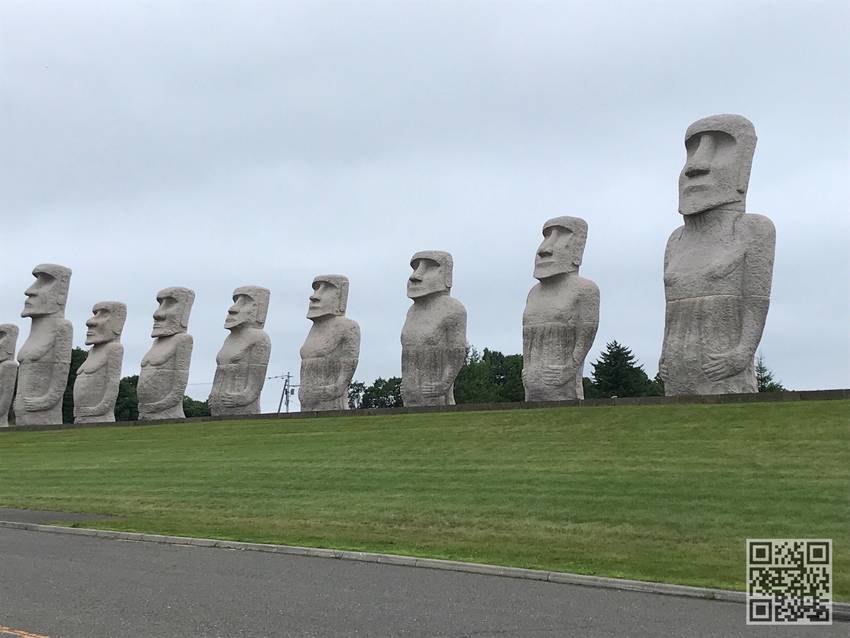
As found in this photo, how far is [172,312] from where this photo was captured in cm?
3294

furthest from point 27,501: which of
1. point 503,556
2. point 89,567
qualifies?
point 503,556

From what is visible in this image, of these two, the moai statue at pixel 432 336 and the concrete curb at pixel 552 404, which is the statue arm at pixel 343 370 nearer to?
the concrete curb at pixel 552 404

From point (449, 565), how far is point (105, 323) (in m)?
24.2

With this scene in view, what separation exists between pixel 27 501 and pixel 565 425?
9.29 metres

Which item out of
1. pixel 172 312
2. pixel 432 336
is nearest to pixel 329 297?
pixel 432 336

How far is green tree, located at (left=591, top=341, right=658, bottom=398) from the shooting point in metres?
53.4

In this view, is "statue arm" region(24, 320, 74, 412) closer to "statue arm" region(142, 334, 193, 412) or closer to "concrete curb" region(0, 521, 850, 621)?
"statue arm" region(142, 334, 193, 412)

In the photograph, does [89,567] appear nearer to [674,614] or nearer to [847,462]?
[674,614]

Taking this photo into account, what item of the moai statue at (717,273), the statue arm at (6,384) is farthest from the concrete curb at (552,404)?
the statue arm at (6,384)

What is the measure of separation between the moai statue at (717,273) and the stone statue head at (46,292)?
20996 mm

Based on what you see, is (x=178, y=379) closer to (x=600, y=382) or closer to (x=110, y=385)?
(x=110, y=385)

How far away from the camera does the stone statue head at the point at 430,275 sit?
27.2m

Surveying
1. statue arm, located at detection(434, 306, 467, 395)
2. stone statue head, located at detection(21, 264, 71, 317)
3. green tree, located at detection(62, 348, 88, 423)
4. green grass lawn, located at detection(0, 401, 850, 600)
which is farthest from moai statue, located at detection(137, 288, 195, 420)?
green tree, located at detection(62, 348, 88, 423)

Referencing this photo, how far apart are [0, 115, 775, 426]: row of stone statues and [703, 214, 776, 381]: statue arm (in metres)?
0.02
